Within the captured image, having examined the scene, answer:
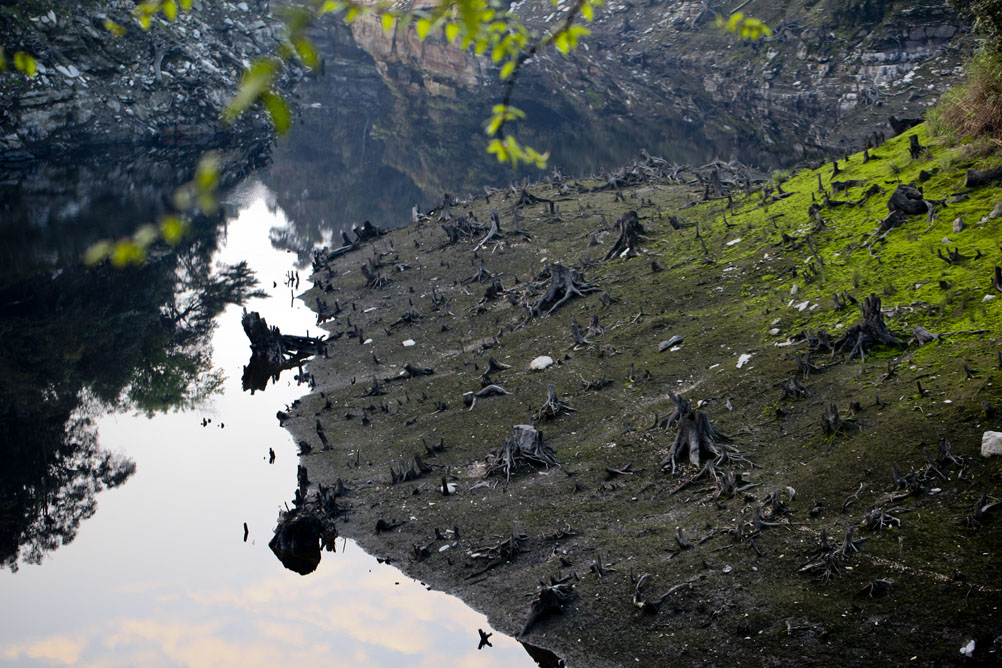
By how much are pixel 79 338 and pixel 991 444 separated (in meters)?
25.7

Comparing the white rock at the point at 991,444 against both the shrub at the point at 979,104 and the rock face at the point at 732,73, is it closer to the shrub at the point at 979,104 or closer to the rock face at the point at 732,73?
the shrub at the point at 979,104

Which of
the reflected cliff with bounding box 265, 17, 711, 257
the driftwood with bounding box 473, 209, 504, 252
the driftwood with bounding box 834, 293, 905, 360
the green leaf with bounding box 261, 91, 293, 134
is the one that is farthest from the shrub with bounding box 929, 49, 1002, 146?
the reflected cliff with bounding box 265, 17, 711, 257

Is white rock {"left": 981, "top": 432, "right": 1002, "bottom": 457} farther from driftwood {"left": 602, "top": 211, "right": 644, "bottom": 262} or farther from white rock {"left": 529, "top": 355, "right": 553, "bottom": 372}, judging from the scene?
driftwood {"left": 602, "top": 211, "right": 644, "bottom": 262}

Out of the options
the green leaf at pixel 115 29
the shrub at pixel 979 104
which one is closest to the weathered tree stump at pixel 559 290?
the shrub at pixel 979 104

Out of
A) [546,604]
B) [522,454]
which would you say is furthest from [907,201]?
[546,604]

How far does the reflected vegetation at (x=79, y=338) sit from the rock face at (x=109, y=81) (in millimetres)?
4901

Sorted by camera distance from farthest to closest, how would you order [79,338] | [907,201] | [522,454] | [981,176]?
[79,338]
[907,201]
[981,176]
[522,454]

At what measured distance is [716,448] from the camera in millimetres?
12391

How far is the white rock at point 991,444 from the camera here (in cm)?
962

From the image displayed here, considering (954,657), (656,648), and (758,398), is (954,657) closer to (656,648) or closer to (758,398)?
(656,648)

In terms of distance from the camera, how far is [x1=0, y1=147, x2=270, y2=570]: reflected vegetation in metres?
17.4

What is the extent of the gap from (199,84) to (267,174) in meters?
7.85

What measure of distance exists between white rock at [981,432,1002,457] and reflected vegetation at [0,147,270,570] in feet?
49.8

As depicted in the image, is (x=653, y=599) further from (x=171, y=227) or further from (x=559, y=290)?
(x=559, y=290)
